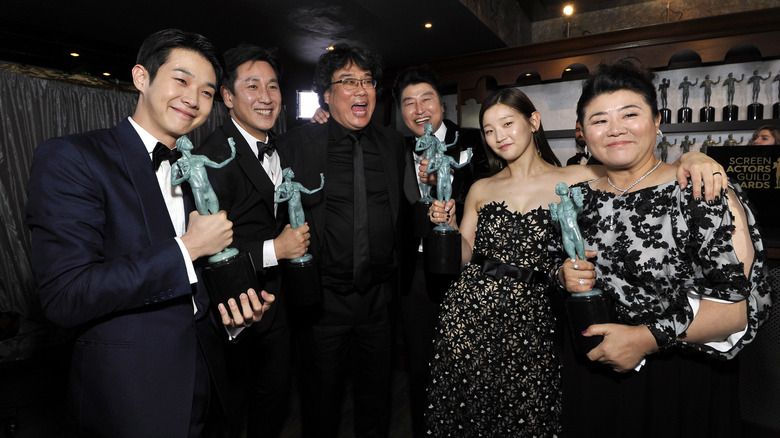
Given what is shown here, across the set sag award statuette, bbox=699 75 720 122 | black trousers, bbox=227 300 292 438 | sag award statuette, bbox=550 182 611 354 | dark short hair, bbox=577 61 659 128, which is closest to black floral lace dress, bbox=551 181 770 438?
sag award statuette, bbox=550 182 611 354

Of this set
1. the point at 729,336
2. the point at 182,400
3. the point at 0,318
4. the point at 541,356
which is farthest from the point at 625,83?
the point at 0,318

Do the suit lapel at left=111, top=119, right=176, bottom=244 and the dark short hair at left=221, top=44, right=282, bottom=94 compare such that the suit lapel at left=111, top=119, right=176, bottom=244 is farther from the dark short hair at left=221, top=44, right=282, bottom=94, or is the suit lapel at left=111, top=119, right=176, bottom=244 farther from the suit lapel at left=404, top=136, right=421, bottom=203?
the suit lapel at left=404, top=136, right=421, bottom=203

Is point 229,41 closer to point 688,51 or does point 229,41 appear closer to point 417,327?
point 417,327

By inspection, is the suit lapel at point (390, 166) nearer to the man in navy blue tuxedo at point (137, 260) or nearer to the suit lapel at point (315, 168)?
the suit lapel at point (315, 168)

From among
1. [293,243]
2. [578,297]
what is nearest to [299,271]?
[293,243]

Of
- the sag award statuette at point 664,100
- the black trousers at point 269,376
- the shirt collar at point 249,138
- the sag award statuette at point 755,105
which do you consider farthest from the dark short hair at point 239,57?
the sag award statuette at point 755,105

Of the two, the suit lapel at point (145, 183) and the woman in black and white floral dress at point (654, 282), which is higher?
the suit lapel at point (145, 183)

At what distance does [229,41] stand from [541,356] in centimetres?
523

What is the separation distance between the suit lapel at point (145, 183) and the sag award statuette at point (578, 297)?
120cm

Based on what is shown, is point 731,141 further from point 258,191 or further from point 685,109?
point 258,191

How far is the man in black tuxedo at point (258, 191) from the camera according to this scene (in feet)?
6.69

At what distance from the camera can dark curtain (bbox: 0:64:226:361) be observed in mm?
4719

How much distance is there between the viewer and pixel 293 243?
1749mm

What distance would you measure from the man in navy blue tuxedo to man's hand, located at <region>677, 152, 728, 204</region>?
4.45 feet
